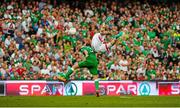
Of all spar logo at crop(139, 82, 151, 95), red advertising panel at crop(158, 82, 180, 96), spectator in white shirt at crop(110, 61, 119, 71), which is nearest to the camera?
spar logo at crop(139, 82, 151, 95)

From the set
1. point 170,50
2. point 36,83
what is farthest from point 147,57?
point 36,83

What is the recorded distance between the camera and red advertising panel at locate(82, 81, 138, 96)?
77.4 feet

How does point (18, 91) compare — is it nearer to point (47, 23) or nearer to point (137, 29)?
point (47, 23)

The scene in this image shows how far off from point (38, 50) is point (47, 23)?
2.22 meters

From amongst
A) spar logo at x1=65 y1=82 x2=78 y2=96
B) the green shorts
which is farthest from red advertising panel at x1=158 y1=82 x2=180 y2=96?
the green shorts

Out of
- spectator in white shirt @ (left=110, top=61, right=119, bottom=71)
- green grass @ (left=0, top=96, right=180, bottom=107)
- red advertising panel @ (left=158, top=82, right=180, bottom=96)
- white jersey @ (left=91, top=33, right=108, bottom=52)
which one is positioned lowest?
green grass @ (left=0, top=96, right=180, bottom=107)

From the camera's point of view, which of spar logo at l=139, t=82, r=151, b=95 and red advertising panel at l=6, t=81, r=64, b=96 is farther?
spar logo at l=139, t=82, r=151, b=95

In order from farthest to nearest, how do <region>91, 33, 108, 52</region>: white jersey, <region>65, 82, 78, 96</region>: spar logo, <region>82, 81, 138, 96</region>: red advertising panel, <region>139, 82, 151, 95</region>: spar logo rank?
1. <region>139, 82, 151, 95</region>: spar logo
2. <region>82, 81, 138, 96</region>: red advertising panel
3. <region>65, 82, 78, 96</region>: spar logo
4. <region>91, 33, 108, 52</region>: white jersey

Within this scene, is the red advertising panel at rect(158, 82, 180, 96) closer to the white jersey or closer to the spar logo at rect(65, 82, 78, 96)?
the spar logo at rect(65, 82, 78, 96)

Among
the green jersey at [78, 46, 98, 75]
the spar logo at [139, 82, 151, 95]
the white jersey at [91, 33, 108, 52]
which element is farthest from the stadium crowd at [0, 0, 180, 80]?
the green jersey at [78, 46, 98, 75]

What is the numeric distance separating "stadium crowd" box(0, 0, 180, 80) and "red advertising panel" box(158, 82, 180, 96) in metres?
1.54

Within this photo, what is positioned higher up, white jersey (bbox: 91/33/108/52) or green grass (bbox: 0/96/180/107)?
white jersey (bbox: 91/33/108/52)

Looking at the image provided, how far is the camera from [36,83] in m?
23.1

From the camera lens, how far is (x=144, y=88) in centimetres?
2456
